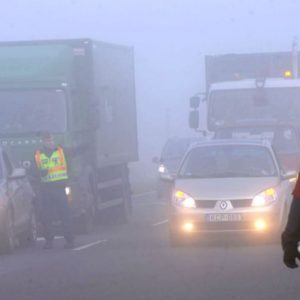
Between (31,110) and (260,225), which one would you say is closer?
(260,225)

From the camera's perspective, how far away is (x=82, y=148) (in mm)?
22031

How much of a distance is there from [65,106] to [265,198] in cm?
561

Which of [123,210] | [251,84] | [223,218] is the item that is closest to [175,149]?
[251,84]

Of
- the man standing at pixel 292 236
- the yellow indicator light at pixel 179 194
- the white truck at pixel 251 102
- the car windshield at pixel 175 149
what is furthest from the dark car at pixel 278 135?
the man standing at pixel 292 236

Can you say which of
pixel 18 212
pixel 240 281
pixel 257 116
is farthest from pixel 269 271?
pixel 257 116

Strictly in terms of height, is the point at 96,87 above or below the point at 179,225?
above

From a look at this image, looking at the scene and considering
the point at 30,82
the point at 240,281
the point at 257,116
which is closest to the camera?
the point at 240,281

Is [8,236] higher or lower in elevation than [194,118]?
lower

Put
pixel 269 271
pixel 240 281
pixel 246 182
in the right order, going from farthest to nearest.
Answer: pixel 246 182 → pixel 269 271 → pixel 240 281

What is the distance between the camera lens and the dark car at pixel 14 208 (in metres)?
16.9

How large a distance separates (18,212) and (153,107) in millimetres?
38941

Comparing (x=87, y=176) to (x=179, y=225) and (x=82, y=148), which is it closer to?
(x=82, y=148)

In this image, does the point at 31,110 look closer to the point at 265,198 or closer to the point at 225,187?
the point at 225,187

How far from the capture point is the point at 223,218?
54.4ft
